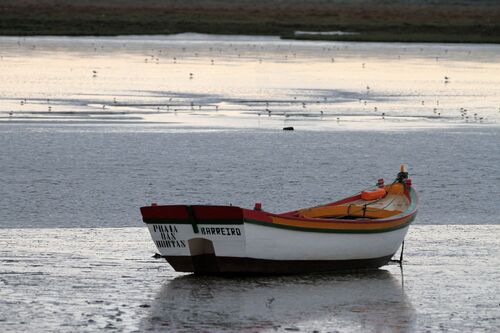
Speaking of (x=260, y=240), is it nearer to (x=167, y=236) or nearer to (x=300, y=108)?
(x=167, y=236)

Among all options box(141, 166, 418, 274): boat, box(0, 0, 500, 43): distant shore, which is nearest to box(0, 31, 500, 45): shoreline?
box(0, 0, 500, 43): distant shore

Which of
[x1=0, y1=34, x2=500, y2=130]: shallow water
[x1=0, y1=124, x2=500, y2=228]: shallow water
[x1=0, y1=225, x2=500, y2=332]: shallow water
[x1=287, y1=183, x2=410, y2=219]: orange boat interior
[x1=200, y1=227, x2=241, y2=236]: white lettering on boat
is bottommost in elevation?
[x1=0, y1=34, x2=500, y2=130]: shallow water

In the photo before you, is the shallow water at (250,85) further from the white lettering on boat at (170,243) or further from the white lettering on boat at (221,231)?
the white lettering on boat at (221,231)

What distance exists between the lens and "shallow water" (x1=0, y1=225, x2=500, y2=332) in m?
15.2

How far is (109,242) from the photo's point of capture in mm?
20047

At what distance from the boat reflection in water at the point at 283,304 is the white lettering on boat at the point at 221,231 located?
71 cm

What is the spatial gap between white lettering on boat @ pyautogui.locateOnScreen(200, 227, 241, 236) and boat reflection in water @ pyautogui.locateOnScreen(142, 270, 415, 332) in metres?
0.71

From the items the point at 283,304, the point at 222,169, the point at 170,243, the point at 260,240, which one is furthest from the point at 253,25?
the point at 283,304

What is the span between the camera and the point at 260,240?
687 inches

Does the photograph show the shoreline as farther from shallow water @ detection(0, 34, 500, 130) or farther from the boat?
the boat

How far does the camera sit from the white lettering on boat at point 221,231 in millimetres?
17281

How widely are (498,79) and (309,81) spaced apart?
10.8 meters

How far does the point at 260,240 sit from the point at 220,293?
105cm

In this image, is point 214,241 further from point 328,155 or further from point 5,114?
point 5,114
